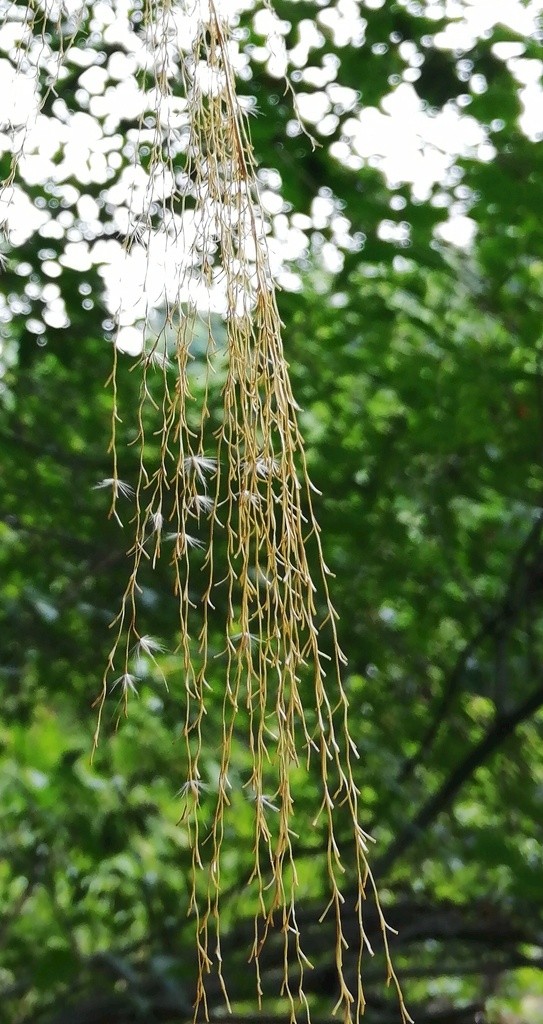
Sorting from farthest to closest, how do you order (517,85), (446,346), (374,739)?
(374,739) → (446,346) → (517,85)

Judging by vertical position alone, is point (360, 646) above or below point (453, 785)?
above

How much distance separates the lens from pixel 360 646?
1.29 meters

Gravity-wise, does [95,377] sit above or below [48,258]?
below

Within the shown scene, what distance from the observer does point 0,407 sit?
1.34m

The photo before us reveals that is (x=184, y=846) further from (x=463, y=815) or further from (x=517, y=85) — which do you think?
(x=517, y=85)

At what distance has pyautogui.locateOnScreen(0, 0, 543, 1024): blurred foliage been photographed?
120 cm

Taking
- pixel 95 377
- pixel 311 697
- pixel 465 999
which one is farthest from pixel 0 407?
pixel 465 999

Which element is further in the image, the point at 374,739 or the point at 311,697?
the point at 374,739

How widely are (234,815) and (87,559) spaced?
0.39 meters

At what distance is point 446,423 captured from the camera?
119 centimetres

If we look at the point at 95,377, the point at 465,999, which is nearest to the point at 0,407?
the point at 95,377

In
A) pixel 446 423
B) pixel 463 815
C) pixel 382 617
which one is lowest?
pixel 463 815

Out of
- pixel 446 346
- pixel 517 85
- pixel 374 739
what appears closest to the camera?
pixel 517 85

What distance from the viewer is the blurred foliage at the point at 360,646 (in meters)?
1.20
